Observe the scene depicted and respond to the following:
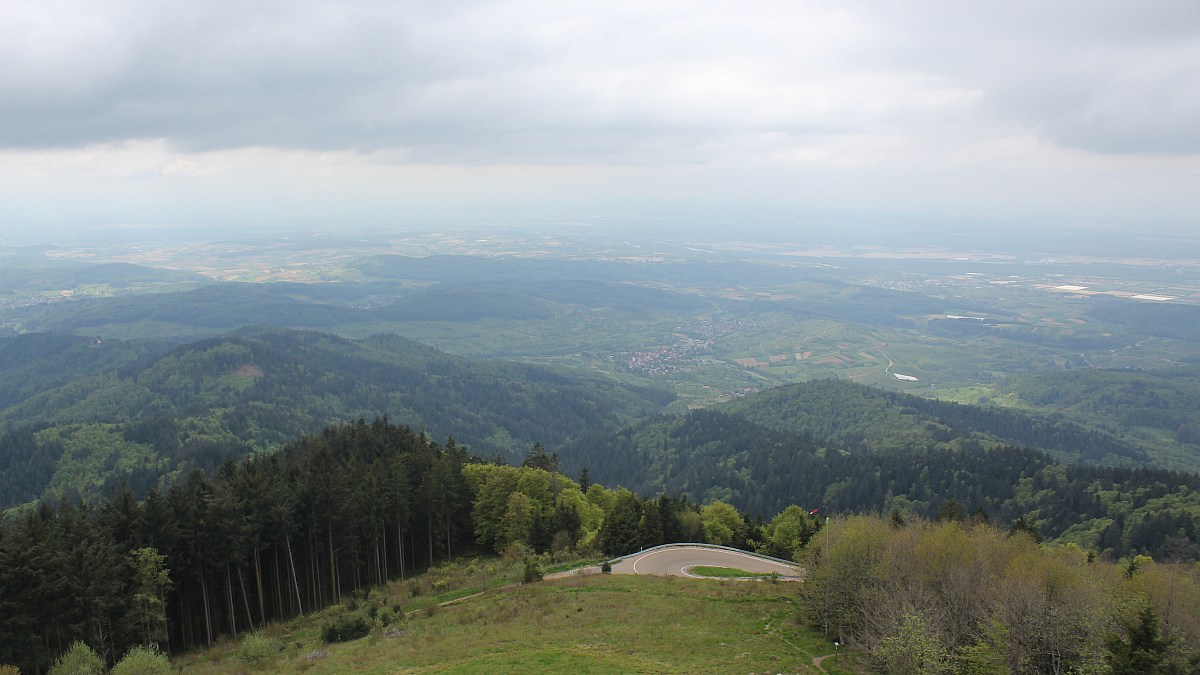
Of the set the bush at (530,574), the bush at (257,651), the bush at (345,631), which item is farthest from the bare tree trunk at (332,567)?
the bush at (530,574)

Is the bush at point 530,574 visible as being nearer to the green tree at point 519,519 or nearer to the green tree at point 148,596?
the green tree at point 519,519

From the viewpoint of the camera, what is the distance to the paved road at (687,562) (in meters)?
53.7

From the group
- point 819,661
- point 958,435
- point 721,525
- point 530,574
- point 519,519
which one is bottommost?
point 958,435

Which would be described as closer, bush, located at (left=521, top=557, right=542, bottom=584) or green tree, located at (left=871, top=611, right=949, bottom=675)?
green tree, located at (left=871, top=611, right=949, bottom=675)

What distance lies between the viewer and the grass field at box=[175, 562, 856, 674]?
102ft

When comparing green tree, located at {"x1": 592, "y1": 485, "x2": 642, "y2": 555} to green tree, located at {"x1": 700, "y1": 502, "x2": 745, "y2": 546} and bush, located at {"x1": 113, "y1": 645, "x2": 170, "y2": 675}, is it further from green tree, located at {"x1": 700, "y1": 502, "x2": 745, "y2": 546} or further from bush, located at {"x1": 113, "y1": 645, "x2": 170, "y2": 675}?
bush, located at {"x1": 113, "y1": 645, "x2": 170, "y2": 675}

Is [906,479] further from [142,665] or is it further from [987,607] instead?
[142,665]

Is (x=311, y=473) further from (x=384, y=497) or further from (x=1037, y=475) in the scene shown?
(x=1037, y=475)

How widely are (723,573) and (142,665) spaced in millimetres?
38988

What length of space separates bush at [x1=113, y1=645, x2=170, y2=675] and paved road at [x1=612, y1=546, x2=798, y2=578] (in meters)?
30.2

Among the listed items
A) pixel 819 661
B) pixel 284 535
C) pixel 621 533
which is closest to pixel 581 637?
pixel 819 661

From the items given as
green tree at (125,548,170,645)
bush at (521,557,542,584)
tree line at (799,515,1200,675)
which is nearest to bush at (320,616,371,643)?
green tree at (125,548,170,645)

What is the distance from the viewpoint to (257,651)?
3788 cm

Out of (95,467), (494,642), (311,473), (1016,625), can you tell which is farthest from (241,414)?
(1016,625)
